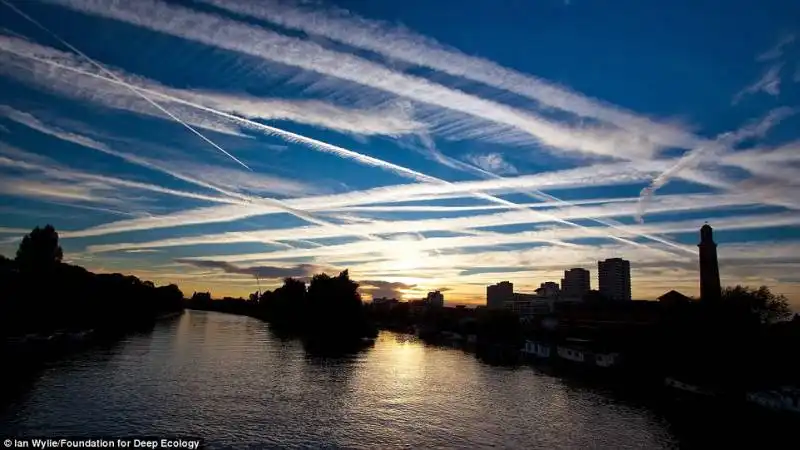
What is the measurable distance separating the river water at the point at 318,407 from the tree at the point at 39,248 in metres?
72.8

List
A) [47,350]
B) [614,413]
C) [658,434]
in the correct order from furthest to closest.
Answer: [47,350] → [614,413] → [658,434]

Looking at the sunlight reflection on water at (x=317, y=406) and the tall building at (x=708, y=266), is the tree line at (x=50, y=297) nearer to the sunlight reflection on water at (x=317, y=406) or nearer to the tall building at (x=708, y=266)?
the sunlight reflection on water at (x=317, y=406)

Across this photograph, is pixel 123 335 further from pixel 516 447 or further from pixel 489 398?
pixel 516 447

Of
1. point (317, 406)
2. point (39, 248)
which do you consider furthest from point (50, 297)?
point (317, 406)

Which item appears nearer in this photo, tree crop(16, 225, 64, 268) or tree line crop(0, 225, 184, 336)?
tree line crop(0, 225, 184, 336)

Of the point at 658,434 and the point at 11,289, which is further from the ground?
the point at 11,289

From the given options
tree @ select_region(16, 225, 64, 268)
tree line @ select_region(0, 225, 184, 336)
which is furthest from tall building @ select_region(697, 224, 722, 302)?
tree @ select_region(16, 225, 64, 268)

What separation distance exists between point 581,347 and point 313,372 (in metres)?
60.9

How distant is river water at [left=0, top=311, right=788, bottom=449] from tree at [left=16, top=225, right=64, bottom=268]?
239ft

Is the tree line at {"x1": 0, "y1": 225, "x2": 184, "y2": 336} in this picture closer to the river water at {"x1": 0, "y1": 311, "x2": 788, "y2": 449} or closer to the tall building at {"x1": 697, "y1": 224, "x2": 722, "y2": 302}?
the river water at {"x1": 0, "y1": 311, "x2": 788, "y2": 449}

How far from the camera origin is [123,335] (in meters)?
143

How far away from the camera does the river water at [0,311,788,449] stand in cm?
4809

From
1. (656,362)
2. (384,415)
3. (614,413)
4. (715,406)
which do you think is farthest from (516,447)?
(656,362)

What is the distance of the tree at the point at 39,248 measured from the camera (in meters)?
154
